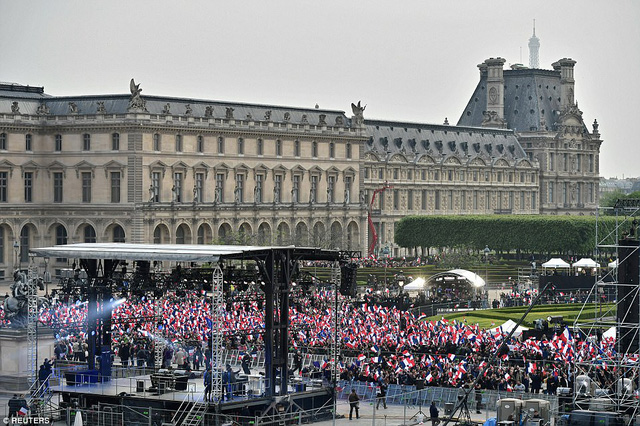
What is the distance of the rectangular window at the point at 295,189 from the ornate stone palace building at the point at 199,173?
9 centimetres

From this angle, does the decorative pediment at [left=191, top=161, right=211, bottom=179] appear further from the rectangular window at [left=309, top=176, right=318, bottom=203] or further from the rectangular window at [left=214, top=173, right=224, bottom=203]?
the rectangular window at [left=309, top=176, right=318, bottom=203]

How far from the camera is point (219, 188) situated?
4980 inches

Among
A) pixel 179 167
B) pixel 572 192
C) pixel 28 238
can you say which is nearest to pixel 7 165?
pixel 28 238

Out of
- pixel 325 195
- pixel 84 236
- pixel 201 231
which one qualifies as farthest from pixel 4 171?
pixel 325 195

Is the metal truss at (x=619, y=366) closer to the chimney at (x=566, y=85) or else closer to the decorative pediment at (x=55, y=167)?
the decorative pediment at (x=55, y=167)

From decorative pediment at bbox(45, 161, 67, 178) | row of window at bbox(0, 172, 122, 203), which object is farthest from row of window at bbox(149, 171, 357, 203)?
decorative pediment at bbox(45, 161, 67, 178)

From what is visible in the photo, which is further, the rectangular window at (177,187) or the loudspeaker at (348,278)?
the rectangular window at (177,187)

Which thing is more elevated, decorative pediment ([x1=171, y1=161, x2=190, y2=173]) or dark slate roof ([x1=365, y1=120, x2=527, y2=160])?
dark slate roof ([x1=365, y1=120, x2=527, y2=160])

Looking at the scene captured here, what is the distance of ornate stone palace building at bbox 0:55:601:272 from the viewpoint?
4624 inches

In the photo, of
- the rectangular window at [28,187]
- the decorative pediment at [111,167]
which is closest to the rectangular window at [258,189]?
the decorative pediment at [111,167]

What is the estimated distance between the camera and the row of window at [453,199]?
164m

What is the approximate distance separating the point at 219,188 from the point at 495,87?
7815cm

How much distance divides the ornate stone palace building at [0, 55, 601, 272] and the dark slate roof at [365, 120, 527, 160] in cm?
24

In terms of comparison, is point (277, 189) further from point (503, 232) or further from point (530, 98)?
point (530, 98)
